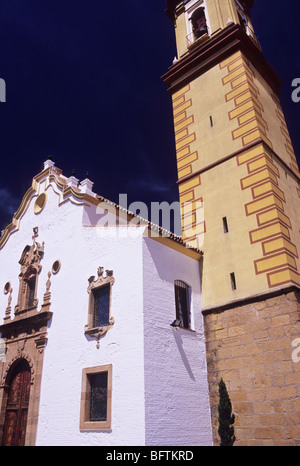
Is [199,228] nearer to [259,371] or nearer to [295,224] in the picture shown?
[295,224]

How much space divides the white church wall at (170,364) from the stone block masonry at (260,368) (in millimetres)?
643

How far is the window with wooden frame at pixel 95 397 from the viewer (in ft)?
38.0

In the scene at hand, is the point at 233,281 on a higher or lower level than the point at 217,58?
lower

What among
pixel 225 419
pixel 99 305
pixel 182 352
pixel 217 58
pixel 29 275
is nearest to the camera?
pixel 225 419

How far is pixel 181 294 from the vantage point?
14.3 metres

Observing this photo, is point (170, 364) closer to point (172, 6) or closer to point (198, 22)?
point (198, 22)

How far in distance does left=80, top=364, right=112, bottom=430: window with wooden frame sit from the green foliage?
343cm

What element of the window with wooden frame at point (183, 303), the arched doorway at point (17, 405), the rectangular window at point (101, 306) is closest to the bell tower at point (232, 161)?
the window with wooden frame at point (183, 303)

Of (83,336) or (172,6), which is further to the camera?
(172,6)

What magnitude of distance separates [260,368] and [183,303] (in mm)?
3442

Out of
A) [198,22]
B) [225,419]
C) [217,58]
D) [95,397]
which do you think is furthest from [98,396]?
[198,22]

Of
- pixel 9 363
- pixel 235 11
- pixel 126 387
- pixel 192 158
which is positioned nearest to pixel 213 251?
pixel 192 158

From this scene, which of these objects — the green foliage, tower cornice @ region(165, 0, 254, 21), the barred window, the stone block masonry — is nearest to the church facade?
the stone block masonry

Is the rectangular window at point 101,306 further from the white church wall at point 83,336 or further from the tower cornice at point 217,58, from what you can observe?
the tower cornice at point 217,58
